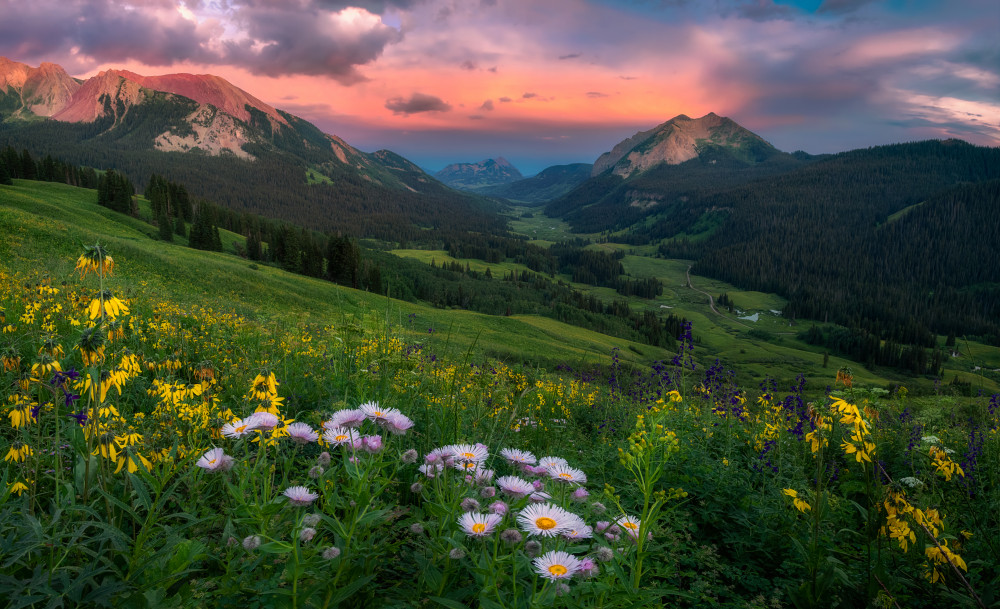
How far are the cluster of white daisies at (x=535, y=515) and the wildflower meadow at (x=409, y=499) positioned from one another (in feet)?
0.06

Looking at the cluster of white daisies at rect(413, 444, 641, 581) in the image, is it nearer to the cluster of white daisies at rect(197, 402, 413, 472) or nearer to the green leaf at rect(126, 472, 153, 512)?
the cluster of white daisies at rect(197, 402, 413, 472)

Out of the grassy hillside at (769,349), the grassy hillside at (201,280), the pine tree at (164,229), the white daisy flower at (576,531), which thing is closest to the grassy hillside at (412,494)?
the white daisy flower at (576,531)

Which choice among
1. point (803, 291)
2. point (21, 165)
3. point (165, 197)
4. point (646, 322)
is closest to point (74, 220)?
point (165, 197)

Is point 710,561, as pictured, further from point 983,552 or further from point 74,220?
point 74,220

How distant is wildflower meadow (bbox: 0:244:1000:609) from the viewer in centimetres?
224

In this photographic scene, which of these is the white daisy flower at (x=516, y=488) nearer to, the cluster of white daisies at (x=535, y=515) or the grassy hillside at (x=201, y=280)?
the cluster of white daisies at (x=535, y=515)

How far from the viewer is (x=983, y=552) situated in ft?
15.0

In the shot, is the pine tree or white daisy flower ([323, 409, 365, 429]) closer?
white daisy flower ([323, 409, 365, 429])

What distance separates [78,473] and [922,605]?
6554 millimetres

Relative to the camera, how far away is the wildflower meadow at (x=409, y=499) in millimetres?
2244

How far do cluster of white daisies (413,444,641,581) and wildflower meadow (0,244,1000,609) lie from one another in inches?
0.7

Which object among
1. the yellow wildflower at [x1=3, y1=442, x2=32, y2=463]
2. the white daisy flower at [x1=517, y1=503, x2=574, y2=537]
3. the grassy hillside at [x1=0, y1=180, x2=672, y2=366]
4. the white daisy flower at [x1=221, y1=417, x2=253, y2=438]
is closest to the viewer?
the white daisy flower at [x1=517, y1=503, x2=574, y2=537]

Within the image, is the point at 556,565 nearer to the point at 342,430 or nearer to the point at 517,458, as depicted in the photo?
the point at 517,458

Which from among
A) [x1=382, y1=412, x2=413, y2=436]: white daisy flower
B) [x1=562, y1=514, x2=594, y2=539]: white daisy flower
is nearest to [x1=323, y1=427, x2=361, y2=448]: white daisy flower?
[x1=382, y1=412, x2=413, y2=436]: white daisy flower
